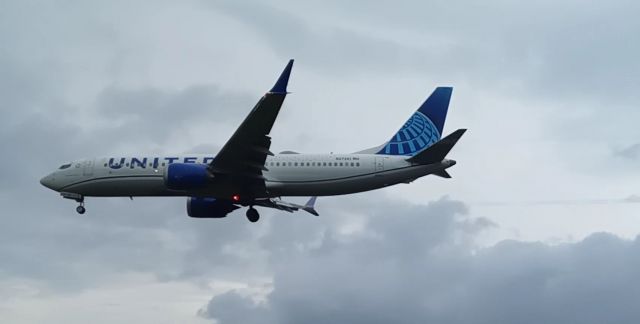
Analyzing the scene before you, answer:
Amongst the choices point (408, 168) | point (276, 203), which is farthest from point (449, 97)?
point (276, 203)

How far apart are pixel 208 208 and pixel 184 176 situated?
7.68 m

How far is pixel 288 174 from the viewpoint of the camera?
5381cm

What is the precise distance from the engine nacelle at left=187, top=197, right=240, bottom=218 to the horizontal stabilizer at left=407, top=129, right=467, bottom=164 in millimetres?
12912

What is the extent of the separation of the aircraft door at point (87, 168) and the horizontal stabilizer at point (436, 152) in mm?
18838

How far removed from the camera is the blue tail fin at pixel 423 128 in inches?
2200

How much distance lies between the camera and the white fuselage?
52938 mm

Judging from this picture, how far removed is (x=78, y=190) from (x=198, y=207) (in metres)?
7.33

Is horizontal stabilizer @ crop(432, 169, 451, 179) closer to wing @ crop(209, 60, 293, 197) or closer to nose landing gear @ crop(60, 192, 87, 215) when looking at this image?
wing @ crop(209, 60, 293, 197)

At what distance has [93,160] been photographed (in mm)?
56938

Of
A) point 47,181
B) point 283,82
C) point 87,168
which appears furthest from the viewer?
point 47,181

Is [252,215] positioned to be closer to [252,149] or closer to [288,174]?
[288,174]

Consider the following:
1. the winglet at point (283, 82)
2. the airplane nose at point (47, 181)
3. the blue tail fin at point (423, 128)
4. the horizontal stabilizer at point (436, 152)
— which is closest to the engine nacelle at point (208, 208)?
the airplane nose at point (47, 181)

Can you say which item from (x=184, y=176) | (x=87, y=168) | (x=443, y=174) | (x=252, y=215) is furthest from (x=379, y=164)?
(x=87, y=168)

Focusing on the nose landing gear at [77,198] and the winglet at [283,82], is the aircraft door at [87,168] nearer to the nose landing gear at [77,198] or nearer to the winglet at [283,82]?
the nose landing gear at [77,198]
